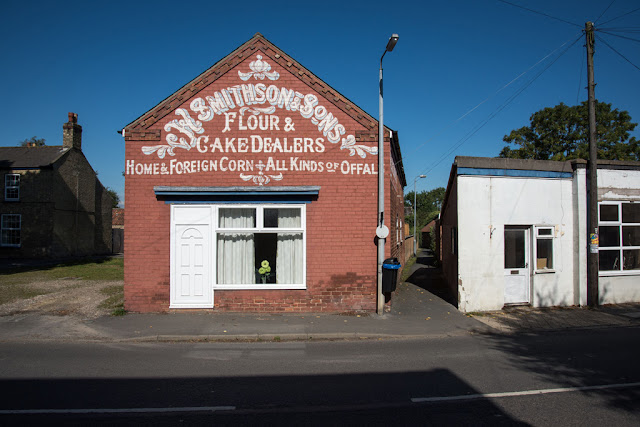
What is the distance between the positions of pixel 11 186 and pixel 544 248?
33632mm

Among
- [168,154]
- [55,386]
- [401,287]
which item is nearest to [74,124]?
[168,154]

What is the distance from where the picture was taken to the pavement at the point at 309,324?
8.59 meters

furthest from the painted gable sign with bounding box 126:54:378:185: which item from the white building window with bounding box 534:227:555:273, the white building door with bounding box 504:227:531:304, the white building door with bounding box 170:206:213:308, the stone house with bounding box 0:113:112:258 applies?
the stone house with bounding box 0:113:112:258

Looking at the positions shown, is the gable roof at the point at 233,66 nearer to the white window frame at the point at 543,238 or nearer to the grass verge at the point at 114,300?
the grass verge at the point at 114,300

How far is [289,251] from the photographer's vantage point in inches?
428

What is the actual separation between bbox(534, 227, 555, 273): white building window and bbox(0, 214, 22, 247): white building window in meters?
32.6

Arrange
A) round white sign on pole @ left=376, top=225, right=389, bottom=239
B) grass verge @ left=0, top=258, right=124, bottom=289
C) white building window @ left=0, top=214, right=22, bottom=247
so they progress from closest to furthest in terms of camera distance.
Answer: round white sign on pole @ left=376, top=225, right=389, bottom=239 < grass verge @ left=0, top=258, right=124, bottom=289 < white building window @ left=0, top=214, right=22, bottom=247

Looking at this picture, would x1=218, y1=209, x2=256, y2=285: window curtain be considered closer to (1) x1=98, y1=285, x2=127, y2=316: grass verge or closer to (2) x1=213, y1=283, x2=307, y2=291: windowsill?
(2) x1=213, y1=283, x2=307, y2=291: windowsill

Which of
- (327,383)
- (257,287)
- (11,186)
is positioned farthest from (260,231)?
(11,186)

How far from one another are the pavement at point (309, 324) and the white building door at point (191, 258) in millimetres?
420

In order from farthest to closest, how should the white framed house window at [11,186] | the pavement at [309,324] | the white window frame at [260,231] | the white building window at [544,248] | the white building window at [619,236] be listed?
the white framed house window at [11,186] → the white building window at [619,236] → the white building window at [544,248] → the white window frame at [260,231] → the pavement at [309,324]

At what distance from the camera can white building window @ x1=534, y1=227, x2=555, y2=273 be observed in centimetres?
1175

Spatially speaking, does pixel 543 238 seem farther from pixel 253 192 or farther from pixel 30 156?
pixel 30 156

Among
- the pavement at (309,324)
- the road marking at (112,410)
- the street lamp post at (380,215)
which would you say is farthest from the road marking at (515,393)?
the street lamp post at (380,215)
